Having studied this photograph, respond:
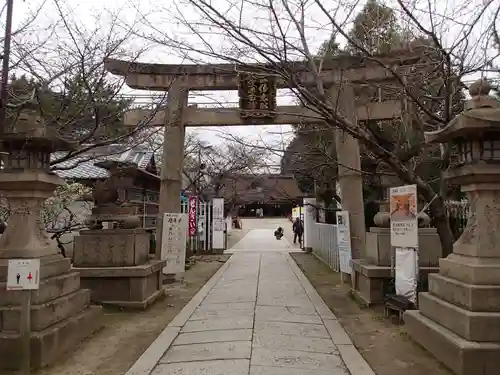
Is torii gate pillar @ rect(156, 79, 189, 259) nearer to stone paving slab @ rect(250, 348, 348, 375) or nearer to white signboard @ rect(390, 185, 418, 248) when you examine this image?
white signboard @ rect(390, 185, 418, 248)

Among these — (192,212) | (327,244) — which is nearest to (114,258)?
(327,244)

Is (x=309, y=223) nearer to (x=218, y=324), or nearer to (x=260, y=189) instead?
(x=218, y=324)

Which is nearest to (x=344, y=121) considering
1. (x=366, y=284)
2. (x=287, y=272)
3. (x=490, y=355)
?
(x=490, y=355)

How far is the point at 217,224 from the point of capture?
24531mm

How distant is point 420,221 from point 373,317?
222 cm

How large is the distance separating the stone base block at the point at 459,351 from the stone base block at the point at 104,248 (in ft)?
19.2

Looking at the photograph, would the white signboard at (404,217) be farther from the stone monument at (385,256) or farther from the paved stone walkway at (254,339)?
the paved stone walkway at (254,339)

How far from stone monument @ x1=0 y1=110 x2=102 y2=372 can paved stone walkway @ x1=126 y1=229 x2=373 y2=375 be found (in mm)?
1087

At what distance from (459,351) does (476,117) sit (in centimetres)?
262

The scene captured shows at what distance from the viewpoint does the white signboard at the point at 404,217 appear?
7582mm

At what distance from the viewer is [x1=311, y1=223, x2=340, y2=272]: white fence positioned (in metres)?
16.2

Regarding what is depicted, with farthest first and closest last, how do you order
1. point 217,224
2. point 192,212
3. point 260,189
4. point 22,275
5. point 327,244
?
point 260,189 < point 217,224 < point 192,212 < point 327,244 < point 22,275

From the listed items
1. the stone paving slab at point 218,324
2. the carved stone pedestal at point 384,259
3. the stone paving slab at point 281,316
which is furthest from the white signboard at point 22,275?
the carved stone pedestal at point 384,259

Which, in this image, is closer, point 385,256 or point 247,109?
point 385,256
